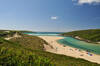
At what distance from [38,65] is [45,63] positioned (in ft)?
2.45

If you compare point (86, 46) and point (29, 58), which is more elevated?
point (29, 58)

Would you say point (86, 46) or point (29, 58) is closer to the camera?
point (29, 58)

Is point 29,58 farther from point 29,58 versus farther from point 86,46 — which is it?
point 86,46

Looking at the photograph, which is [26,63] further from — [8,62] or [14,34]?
[14,34]

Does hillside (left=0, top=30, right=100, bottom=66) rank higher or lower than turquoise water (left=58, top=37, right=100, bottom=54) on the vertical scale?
higher

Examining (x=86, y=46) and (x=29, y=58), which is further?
(x=86, y=46)

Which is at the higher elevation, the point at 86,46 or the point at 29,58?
the point at 29,58

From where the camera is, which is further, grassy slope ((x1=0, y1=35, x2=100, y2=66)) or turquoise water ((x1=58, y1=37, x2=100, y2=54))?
turquoise water ((x1=58, y1=37, x2=100, y2=54))

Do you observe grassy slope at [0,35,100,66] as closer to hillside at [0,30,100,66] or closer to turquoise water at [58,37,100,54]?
hillside at [0,30,100,66]

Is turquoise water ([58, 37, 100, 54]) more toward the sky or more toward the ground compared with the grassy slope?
more toward the ground

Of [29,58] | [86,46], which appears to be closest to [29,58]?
[29,58]

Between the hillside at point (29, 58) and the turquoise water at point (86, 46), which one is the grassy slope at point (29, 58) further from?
the turquoise water at point (86, 46)

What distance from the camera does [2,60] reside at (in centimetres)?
521

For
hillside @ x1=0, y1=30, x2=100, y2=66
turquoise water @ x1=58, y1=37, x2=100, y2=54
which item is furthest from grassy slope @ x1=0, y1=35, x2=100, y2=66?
turquoise water @ x1=58, y1=37, x2=100, y2=54
